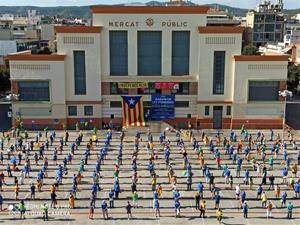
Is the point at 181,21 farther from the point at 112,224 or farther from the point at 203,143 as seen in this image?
the point at 112,224

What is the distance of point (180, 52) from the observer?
49656 mm

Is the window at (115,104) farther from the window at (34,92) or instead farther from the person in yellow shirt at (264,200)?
the person in yellow shirt at (264,200)

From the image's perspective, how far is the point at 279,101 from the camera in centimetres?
4953

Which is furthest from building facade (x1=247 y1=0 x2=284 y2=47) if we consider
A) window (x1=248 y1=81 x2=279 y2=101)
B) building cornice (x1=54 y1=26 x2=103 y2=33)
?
building cornice (x1=54 y1=26 x2=103 y2=33)

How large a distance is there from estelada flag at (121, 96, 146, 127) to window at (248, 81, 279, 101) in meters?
12.3

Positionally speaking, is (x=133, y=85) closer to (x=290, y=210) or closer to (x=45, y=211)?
(x=45, y=211)

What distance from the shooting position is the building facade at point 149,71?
48.8 m

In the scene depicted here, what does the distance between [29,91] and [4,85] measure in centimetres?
1846

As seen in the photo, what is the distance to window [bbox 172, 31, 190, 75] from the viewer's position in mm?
49500

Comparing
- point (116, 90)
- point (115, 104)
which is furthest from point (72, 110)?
point (116, 90)

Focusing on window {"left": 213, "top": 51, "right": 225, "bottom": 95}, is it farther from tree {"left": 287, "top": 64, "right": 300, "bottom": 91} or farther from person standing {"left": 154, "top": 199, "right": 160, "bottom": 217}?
tree {"left": 287, "top": 64, "right": 300, "bottom": 91}

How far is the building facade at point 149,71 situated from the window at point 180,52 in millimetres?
111

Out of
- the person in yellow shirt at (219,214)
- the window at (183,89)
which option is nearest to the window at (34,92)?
the window at (183,89)

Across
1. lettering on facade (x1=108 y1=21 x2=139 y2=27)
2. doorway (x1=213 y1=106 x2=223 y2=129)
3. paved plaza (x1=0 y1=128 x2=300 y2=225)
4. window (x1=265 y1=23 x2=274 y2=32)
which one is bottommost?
paved plaza (x1=0 y1=128 x2=300 y2=225)
